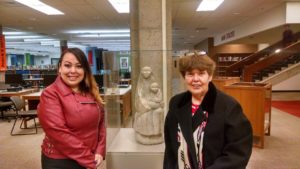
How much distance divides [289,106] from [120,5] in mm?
5738

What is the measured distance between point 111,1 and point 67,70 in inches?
175

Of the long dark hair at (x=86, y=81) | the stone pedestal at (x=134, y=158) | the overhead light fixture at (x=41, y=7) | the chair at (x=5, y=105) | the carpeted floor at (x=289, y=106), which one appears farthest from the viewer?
the carpeted floor at (x=289, y=106)

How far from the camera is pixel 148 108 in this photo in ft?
8.29

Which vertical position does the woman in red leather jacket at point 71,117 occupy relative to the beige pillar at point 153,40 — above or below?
below

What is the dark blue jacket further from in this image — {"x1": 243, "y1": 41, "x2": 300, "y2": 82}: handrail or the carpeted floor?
{"x1": 243, "y1": 41, "x2": 300, "y2": 82}: handrail

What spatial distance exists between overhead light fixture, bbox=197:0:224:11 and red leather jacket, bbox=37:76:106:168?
4975 millimetres

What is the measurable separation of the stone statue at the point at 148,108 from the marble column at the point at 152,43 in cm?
4

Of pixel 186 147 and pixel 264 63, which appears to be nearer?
pixel 186 147

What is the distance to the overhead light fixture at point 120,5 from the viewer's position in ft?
18.5

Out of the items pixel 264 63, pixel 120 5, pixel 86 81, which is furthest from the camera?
pixel 264 63

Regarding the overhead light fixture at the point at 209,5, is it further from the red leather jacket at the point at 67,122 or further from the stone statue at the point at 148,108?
the red leather jacket at the point at 67,122

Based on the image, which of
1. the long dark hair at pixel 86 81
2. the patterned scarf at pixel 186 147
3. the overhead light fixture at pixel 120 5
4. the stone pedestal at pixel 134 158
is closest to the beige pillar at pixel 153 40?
the stone pedestal at pixel 134 158

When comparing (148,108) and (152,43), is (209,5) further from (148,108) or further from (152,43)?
(148,108)

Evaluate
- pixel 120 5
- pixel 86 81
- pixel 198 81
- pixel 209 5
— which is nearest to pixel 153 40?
pixel 86 81
